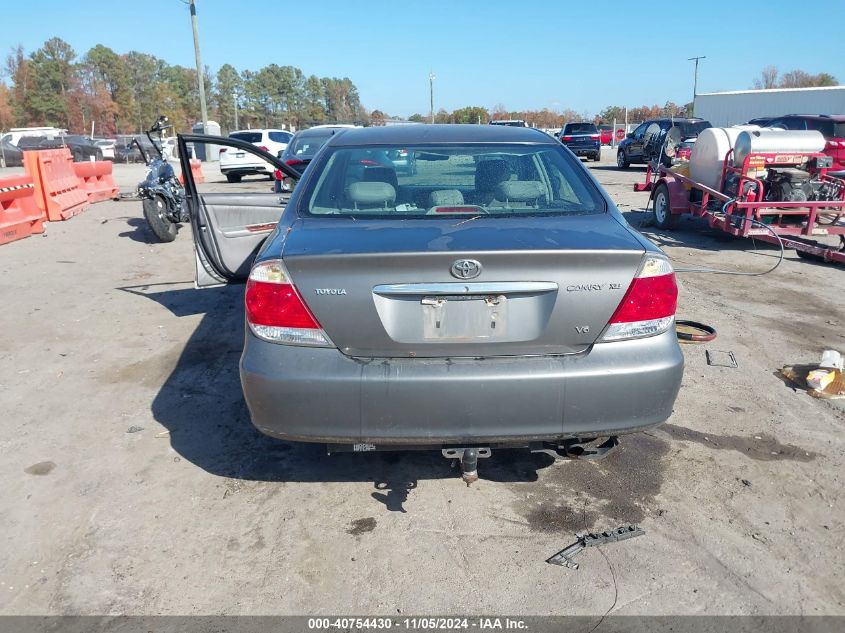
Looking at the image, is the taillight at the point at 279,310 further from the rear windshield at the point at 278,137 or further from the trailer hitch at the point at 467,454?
the rear windshield at the point at 278,137

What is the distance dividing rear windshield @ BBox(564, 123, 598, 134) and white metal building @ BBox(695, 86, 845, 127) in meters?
16.8

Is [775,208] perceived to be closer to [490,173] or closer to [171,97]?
[490,173]

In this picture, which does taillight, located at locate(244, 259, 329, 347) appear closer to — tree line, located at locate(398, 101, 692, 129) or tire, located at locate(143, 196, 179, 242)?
tire, located at locate(143, 196, 179, 242)

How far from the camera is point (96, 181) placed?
52.2ft

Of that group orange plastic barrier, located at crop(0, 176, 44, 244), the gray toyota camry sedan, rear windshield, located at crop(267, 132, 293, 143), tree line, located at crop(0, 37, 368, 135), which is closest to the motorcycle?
orange plastic barrier, located at crop(0, 176, 44, 244)

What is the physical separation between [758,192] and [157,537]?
8489 mm

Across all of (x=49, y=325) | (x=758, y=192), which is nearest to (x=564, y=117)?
(x=758, y=192)

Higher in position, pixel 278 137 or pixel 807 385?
pixel 278 137

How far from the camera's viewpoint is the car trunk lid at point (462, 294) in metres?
2.61

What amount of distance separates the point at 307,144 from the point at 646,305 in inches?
420

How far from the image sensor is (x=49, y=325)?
6188 millimetres

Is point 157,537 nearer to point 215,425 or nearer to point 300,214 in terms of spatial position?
point 215,425

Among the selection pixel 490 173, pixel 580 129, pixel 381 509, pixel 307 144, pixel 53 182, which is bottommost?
pixel 381 509

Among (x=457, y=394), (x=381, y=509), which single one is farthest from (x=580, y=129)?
(x=457, y=394)
